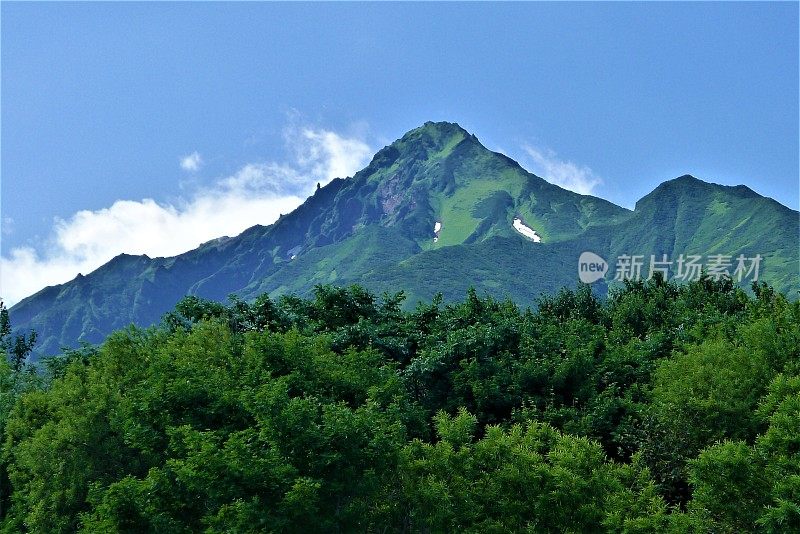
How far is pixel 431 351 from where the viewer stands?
30562 mm

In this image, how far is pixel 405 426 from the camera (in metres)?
24.2

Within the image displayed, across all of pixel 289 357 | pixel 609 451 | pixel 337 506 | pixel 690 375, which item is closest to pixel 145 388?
pixel 289 357

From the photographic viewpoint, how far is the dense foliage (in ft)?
61.6

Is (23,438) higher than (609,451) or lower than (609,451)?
lower

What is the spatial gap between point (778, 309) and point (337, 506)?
990 inches

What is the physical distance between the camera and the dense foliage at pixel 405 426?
61.6 ft

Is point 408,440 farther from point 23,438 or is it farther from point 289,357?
point 23,438

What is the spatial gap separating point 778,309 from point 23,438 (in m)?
32.5

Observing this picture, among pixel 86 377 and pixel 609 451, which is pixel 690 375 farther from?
pixel 86 377

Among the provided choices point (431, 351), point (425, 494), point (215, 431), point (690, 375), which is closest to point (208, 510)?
point (215, 431)

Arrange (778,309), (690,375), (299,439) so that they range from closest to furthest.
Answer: (299,439) < (690,375) < (778,309)

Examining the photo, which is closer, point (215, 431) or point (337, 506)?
point (337, 506)

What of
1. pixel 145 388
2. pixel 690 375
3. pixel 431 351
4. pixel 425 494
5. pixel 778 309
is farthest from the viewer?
pixel 778 309

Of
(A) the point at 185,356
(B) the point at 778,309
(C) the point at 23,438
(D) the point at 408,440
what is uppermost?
(B) the point at 778,309
